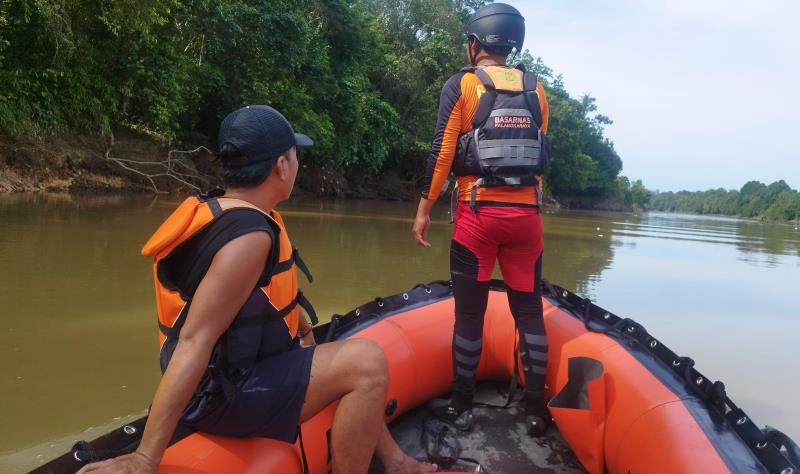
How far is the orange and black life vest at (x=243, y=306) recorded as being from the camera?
4.88 ft

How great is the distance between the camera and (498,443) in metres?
2.42

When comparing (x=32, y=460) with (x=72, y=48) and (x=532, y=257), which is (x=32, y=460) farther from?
(x=72, y=48)

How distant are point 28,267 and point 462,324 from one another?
414cm

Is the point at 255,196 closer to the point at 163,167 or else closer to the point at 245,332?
the point at 245,332

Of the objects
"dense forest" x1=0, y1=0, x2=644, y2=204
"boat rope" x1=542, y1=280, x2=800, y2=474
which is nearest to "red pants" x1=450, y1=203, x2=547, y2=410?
"boat rope" x1=542, y1=280, x2=800, y2=474

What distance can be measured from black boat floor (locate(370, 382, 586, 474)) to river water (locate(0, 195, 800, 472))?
4.00ft

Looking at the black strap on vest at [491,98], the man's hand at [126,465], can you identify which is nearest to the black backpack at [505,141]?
the black strap on vest at [491,98]

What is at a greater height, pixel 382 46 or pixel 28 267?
pixel 382 46

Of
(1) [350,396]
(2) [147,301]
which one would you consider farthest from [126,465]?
(2) [147,301]

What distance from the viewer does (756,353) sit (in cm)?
442

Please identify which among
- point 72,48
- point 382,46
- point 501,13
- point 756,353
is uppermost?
point 382,46

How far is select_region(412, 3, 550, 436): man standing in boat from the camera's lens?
2389 mm

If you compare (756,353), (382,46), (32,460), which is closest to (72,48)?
(32,460)

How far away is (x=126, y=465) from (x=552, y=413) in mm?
1493
